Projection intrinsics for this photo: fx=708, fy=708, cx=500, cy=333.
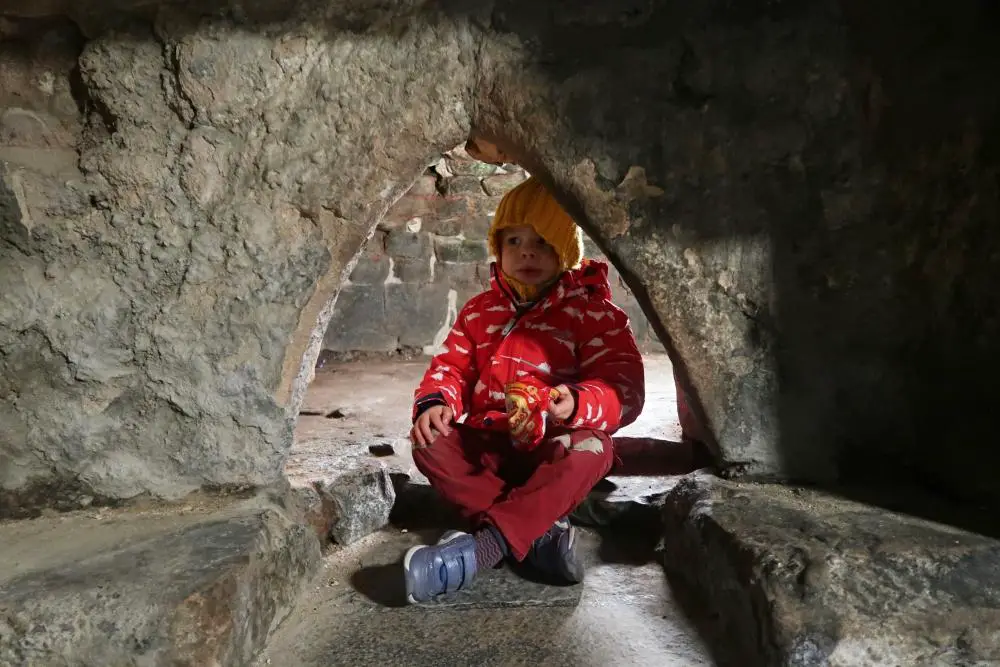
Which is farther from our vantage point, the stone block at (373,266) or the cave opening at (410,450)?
the stone block at (373,266)

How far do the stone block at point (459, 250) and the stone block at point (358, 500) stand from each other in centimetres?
248

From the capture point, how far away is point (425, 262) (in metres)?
4.19

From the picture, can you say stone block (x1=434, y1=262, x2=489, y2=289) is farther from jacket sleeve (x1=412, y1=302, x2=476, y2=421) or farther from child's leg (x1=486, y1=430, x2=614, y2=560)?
child's leg (x1=486, y1=430, x2=614, y2=560)

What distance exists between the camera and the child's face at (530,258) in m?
1.64

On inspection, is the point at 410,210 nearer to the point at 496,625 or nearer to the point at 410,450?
the point at 410,450

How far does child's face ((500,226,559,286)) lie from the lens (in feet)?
5.39

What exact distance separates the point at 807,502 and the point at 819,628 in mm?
364

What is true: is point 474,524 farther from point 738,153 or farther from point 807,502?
point 738,153

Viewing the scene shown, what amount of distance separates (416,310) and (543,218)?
8.67 feet

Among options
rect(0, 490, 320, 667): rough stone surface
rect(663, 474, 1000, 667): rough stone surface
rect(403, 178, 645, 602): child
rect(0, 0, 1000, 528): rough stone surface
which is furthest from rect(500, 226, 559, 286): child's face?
rect(0, 490, 320, 667): rough stone surface

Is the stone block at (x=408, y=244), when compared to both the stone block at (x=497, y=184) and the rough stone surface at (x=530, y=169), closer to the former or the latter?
the stone block at (x=497, y=184)

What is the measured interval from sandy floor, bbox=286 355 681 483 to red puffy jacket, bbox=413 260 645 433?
424 millimetres

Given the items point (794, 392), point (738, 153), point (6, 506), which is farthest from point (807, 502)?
point (6, 506)

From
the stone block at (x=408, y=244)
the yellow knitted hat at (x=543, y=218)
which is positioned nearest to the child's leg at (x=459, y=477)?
the yellow knitted hat at (x=543, y=218)
